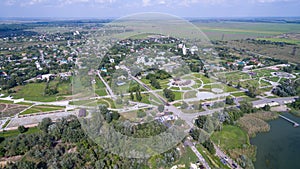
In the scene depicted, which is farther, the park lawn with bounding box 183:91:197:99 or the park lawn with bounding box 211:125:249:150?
the park lawn with bounding box 183:91:197:99

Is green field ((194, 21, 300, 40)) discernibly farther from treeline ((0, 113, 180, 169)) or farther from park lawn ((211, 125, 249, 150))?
treeline ((0, 113, 180, 169))

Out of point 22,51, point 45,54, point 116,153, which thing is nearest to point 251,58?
point 116,153

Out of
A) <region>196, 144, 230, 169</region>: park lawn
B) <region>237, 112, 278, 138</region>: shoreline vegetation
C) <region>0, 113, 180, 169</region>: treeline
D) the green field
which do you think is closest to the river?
<region>237, 112, 278, 138</region>: shoreline vegetation

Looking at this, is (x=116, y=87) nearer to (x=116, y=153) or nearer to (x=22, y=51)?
(x=116, y=153)

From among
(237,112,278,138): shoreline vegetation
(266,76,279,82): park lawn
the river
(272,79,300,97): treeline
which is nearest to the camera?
the river

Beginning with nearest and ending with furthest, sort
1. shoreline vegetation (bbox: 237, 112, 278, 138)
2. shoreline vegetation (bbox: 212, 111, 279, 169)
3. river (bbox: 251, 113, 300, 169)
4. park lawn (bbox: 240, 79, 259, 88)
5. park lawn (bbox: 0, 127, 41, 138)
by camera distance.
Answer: river (bbox: 251, 113, 300, 169) < shoreline vegetation (bbox: 212, 111, 279, 169) < park lawn (bbox: 0, 127, 41, 138) < shoreline vegetation (bbox: 237, 112, 278, 138) < park lawn (bbox: 240, 79, 259, 88)
